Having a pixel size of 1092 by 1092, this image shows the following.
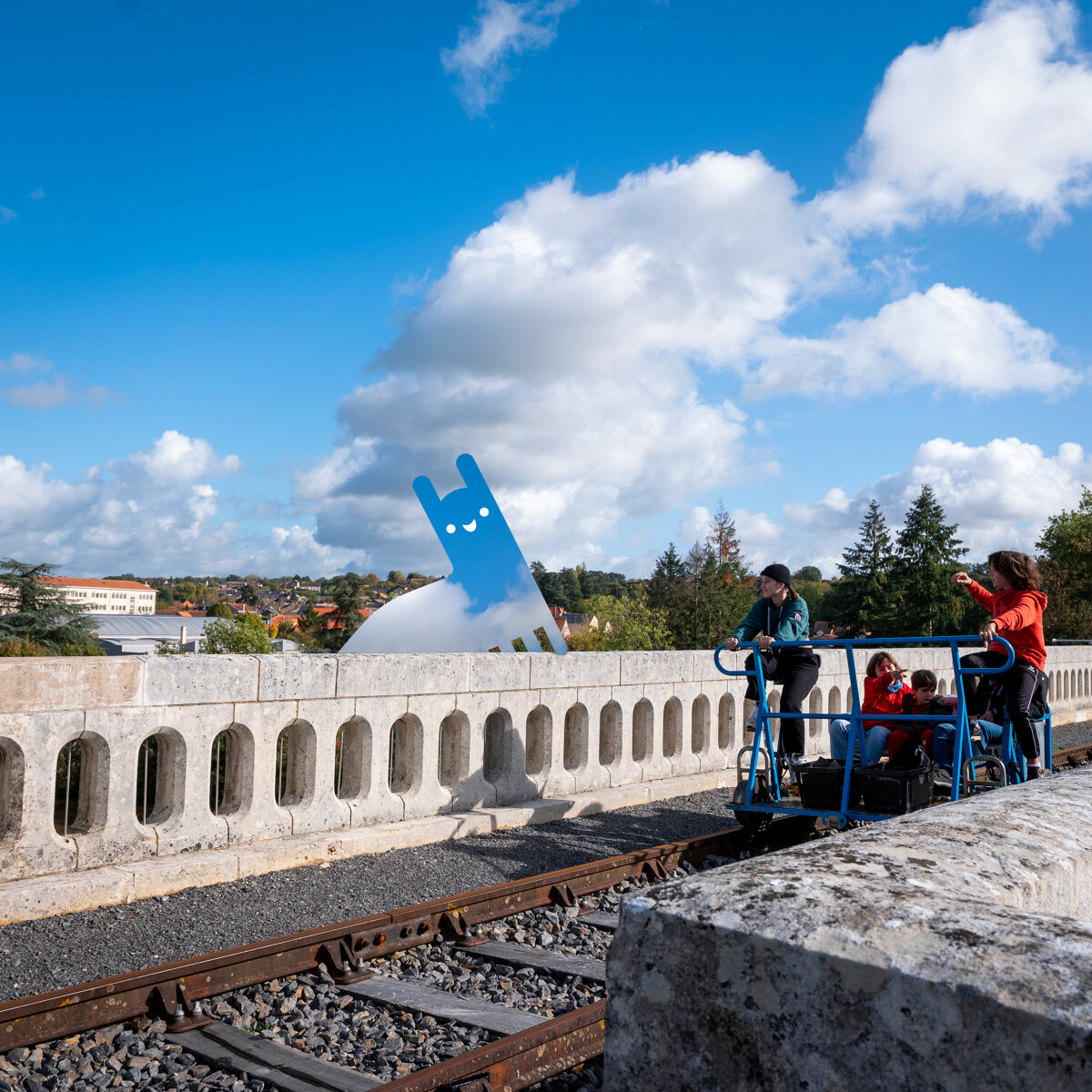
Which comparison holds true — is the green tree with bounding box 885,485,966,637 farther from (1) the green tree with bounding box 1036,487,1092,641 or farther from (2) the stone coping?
(2) the stone coping

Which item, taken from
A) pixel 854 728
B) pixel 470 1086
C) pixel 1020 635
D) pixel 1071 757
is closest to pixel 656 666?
pixel 854 728

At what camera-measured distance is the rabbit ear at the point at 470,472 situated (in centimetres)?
1436

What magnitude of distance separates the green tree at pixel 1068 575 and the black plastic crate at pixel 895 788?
16.3 m

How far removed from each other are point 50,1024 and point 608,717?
18.3ft

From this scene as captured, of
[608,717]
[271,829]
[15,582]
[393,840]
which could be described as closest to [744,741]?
[608,717]

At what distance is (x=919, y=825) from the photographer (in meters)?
2.07

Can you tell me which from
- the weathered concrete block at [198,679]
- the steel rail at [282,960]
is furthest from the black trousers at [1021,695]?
the weathered concrete block at [198,679]

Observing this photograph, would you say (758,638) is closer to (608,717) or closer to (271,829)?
(608,717)

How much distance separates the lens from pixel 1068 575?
47.8 meters

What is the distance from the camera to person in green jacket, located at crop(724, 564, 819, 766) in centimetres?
666

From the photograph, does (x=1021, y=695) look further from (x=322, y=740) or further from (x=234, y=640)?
(x=234, y=640)

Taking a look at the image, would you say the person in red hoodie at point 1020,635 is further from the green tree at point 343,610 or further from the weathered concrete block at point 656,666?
the green tree at point 343,610

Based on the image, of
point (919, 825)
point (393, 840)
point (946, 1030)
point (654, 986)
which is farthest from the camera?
point (393, 840)

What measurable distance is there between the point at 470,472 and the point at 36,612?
21.5 metres
